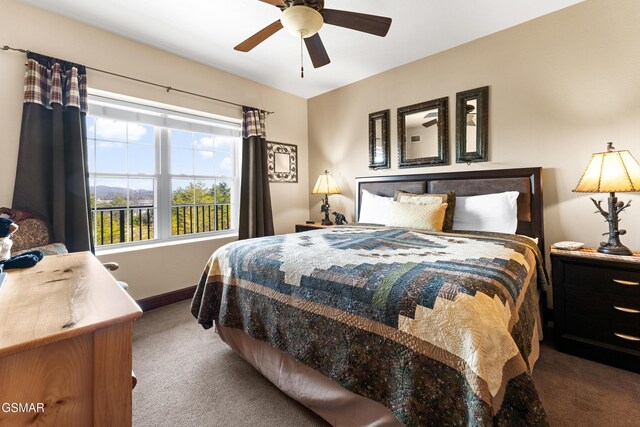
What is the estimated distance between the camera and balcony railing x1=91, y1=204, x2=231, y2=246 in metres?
2.98

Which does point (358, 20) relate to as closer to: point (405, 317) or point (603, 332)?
point (405, 317)

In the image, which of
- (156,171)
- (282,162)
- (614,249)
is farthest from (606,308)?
(156,171)

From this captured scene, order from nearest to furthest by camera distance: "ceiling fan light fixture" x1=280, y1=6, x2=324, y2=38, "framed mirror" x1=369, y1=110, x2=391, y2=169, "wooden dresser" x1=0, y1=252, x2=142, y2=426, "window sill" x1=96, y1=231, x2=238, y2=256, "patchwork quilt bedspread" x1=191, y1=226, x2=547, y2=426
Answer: "wooden dresser" x1=0, y1=252, x2=142, y2=426, "patchwork quilt bedspread" x1=191, y1=226, x2=547, y2=426, "ceiling fan light fixture" x1=280, y1=6, x2=324, y2=38, "window sill" x1=96, y1=231, x2=238, y2=256, "framed mirror" x1=369, y1=110, x2=391, y2=169

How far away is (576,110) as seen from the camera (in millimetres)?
2445

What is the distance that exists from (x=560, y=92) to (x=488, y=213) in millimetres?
1224

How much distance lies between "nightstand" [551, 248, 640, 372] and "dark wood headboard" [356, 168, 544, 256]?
462mm

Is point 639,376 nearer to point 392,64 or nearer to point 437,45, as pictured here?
point 437,45

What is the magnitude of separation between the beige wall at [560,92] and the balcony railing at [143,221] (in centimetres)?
278

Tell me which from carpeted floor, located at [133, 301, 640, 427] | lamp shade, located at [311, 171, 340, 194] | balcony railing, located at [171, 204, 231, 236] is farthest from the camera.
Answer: lamp shade, located at [311, 171, 340, 194]

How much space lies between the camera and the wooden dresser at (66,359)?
63 cm

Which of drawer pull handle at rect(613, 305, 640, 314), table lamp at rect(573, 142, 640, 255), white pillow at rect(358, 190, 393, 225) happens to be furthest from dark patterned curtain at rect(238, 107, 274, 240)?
drawer pull handle at rect(613, 305, 640, 314)

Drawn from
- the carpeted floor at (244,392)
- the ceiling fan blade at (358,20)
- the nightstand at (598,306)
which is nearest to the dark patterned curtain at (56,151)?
the carpeted floor at (244,392)

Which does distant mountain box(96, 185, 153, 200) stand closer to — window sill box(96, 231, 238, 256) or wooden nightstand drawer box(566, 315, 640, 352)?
window sill box(96, 231, 238, 256)

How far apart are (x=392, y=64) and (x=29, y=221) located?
12.8 ft
